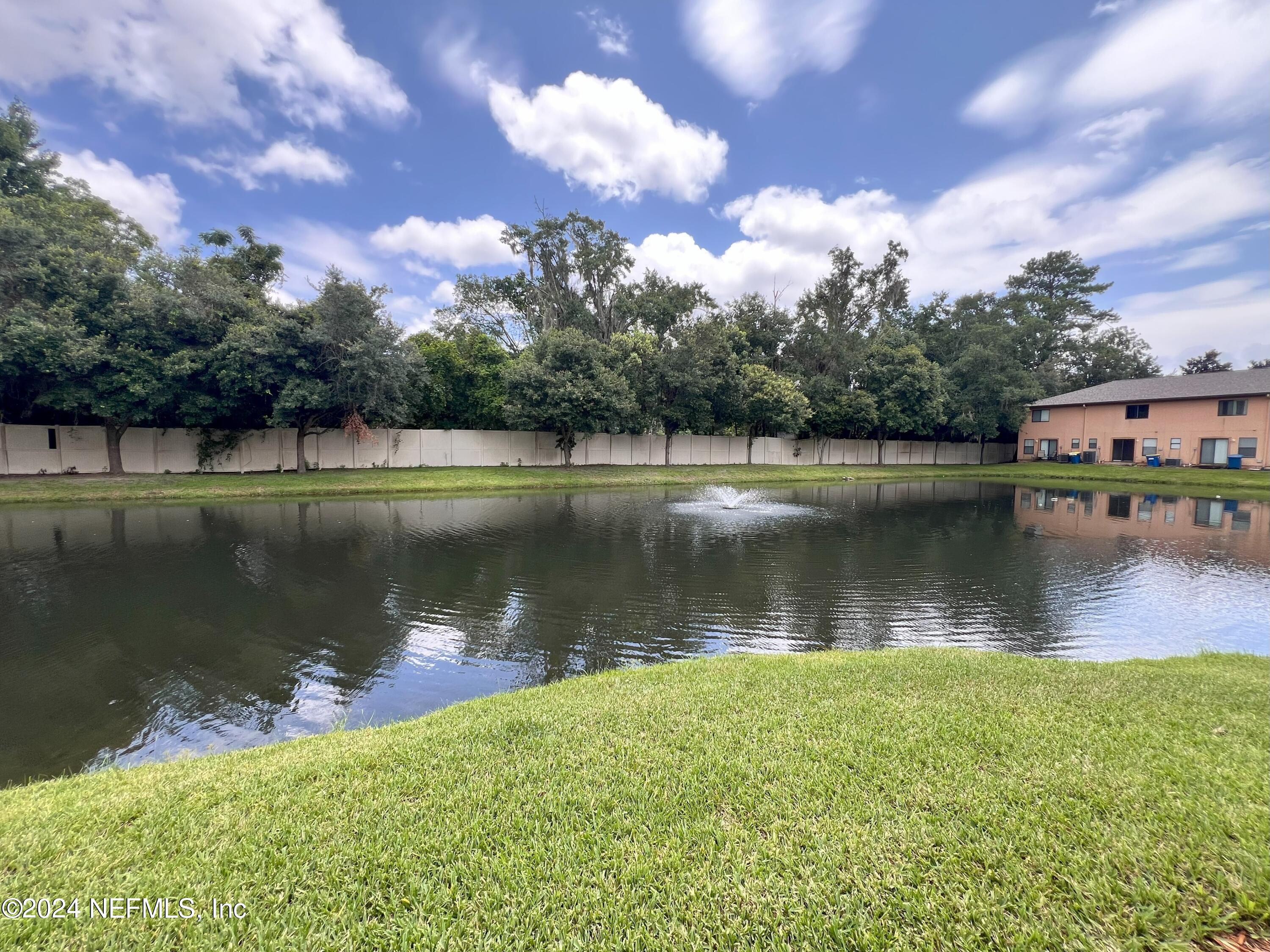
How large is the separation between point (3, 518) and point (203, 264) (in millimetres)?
13888

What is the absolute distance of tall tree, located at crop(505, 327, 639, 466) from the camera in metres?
30.7

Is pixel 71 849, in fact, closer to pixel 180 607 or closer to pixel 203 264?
pixel 180 607

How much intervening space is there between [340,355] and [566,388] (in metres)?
10.7

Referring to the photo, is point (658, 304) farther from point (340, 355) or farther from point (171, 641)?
point (171, 641)

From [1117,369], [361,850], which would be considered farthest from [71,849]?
[1117,369]

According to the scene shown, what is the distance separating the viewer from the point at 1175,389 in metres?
38.9

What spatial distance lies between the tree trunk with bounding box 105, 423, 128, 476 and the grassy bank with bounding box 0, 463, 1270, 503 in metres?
1.44

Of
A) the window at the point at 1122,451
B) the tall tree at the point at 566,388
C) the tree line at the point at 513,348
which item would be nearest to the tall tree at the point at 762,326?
the tree line at the point at 513,348

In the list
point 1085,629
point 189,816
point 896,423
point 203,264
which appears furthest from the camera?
point 896,423

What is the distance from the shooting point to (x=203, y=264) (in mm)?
25219

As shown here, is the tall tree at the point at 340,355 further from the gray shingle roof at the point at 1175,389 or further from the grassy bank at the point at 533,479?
the gray shingle roof at the point at 1175,389

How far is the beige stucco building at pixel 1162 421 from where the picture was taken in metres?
35.2

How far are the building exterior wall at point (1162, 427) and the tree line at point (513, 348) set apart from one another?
3073 mm

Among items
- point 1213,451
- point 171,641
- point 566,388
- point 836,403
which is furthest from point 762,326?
point 171,641
